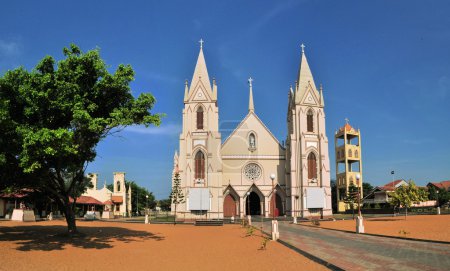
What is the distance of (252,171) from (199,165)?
823 centimetres

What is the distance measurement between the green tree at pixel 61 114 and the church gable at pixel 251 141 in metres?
37.1

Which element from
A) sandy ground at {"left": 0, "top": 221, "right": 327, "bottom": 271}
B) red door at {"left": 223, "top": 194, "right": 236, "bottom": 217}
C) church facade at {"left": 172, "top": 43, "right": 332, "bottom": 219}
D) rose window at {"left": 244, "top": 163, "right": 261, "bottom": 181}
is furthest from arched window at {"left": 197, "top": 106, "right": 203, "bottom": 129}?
A: sandy ground at {"left": 0, "top": 221, "right": 327, "bottom": 271}

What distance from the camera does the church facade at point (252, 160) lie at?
173ft

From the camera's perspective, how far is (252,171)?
57031 millimetres

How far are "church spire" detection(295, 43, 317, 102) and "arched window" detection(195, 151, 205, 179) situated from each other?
51.1 feet

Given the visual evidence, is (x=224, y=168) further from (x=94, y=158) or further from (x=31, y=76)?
(x=31, y=76)

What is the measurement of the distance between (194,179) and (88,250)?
36.8 meters

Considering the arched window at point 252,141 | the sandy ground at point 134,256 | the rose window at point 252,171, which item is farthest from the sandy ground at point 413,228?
the arched window at point 252,141

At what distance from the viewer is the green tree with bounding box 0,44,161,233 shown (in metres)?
16.3

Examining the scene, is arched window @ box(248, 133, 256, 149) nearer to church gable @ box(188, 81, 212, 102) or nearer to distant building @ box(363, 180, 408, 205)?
church gable @ box(188, 81, 212, 102)

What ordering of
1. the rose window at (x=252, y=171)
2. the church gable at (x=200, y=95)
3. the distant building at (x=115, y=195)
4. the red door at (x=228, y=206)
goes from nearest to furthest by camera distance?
1. the church gable at (x=200, y=95)
2. the red door at (x=228, y=206)
3. the rose window at (x=252, y=171)
4. the distant building at (x=115, y=195)

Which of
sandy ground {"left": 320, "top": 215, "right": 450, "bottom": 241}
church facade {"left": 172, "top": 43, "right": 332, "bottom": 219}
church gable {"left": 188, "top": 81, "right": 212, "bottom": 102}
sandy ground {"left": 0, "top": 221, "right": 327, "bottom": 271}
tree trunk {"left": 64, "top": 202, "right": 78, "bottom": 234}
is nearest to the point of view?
sandy ground {"left": 0, "top": 221, "right": 327, "bottom": 271}

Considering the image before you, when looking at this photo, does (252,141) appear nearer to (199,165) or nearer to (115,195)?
(199,165)

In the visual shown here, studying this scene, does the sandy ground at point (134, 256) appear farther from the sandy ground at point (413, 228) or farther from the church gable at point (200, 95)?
the church gable at point (200, 95)
